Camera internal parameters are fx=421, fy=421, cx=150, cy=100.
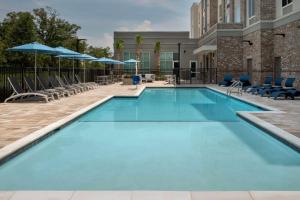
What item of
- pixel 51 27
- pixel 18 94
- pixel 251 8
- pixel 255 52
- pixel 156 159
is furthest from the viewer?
pixel 51 27

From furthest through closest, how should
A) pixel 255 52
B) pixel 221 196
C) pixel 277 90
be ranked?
pixel 255 52 → pixel 277 90 → pixel 221 196

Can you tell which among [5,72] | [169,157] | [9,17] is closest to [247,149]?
[169,157]

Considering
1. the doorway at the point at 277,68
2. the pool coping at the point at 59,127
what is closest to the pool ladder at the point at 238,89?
the doorway at the point at 277,68

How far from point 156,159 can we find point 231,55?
82.8 ft

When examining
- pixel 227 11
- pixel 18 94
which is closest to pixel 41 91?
pixel 18 94

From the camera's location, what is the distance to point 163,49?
54.1 m

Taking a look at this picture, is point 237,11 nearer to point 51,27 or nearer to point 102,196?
point 51,27

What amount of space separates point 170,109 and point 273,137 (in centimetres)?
721

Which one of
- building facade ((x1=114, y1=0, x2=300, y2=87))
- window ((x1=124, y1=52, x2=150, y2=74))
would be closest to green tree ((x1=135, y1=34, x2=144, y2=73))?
window ((x1=124, y1=52, x2=150, y2=74))

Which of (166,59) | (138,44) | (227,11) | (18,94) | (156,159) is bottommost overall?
(156,159)

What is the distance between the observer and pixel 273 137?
872 cm

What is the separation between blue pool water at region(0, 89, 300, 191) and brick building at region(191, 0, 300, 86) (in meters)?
12.6

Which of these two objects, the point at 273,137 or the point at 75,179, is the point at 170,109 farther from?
the point at 75,179

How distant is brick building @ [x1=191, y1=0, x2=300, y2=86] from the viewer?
22.3 m
